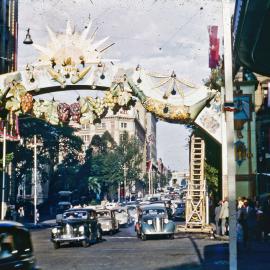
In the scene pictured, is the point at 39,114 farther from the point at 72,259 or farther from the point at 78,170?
the point at 78,170

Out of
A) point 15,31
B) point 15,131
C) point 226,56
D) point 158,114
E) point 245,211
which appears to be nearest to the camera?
point 226,56

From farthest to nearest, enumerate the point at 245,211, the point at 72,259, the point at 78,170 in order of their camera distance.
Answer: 1. the point at 78,170
2. the point at 245,211
3. the point at 72,259

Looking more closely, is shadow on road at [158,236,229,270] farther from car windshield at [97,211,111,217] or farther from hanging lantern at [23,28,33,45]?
hanging lantern at [23,28,33,45]

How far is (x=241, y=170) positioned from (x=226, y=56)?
52.7 ft

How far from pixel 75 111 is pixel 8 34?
2411 cm

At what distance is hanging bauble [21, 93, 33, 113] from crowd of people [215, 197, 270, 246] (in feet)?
34.7

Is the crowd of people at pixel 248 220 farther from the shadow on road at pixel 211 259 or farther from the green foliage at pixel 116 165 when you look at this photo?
the green foliage at pixel 116 165

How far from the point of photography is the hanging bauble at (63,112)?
27.1 metres

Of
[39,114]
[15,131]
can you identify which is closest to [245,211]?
[39,114]

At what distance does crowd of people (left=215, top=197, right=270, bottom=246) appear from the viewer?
68.9 feet

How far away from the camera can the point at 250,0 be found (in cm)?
1096

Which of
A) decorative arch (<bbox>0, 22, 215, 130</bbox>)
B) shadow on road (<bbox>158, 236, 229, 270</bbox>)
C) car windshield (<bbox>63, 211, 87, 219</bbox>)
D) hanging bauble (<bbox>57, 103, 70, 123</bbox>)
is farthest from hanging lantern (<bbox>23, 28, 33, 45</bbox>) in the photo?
shadow on road (<bbox>158, 236, 229, 270</bbox>)

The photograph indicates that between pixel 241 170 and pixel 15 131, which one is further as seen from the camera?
pixel 15 131

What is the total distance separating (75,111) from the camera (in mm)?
27094
